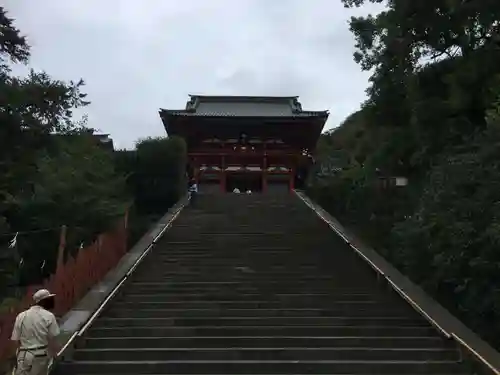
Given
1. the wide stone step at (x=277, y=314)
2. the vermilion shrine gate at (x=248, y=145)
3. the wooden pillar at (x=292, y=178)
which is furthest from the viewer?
the wooden pillar at (x=292, y=178)

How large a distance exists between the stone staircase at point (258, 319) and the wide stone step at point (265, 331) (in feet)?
0.04

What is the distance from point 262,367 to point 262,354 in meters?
0.36

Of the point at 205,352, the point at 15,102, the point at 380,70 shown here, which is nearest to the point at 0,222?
the point at 15,102

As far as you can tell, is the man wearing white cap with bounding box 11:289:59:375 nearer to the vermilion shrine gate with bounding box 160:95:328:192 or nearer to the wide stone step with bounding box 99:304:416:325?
the wide stone step with bounding box 99:304:416:325

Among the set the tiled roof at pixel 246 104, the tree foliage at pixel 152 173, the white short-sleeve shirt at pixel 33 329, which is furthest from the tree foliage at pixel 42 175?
the tiled roof at pixel 246 104

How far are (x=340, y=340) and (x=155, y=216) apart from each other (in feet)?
36.4

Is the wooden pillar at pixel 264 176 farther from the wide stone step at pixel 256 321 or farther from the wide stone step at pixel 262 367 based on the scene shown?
the wide stone step at pixel 262 367

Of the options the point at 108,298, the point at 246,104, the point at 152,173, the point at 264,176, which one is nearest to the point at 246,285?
the point at 108,298

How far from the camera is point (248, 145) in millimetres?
28781

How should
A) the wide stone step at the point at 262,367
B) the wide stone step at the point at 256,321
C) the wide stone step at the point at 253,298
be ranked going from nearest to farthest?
the wide stone step at the point at 262,367 → the wide stone step at the point at 256,321 → the wide stone step at the point at 253,298

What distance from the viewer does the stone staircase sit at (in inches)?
294

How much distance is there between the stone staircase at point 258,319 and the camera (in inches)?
294

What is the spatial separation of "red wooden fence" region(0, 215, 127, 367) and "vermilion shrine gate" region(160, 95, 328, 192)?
50.3 ft

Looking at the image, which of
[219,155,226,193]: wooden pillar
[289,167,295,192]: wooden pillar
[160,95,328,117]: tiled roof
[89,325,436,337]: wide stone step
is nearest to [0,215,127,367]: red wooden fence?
[89,325,436,337]: wide stone step
